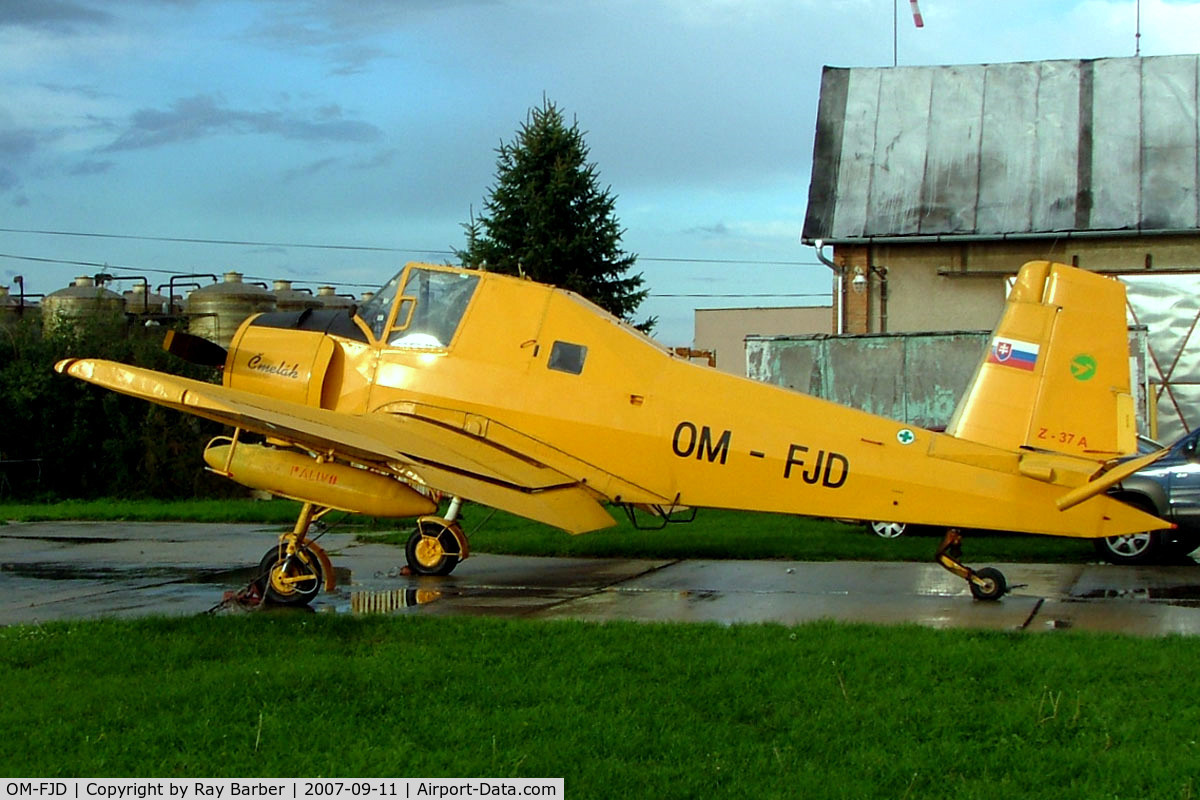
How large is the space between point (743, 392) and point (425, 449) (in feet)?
9.73

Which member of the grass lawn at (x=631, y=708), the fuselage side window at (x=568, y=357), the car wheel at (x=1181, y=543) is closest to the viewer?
the grass lawn at (x=631, y=708)

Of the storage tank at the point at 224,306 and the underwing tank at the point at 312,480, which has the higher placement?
the storage tank at the point at 224,306

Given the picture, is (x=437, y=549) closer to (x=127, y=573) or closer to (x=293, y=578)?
(x=293, y=578)

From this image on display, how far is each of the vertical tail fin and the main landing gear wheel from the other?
5.63m

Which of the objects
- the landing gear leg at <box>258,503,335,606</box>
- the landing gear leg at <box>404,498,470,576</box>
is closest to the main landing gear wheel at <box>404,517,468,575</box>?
the landing gear leg at <box>404,498,470,576</box>

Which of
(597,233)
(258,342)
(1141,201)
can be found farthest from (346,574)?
(1141,201)

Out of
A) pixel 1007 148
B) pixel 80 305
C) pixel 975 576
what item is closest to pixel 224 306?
pixel 80 305

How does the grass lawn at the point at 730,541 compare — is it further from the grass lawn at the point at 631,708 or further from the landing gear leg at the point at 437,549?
the grass lawn at the point at 631,708

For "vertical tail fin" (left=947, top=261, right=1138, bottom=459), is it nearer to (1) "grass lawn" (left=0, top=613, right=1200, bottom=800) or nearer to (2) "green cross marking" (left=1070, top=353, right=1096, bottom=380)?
(2) "green cross marking" (left=1070, top=353, right=1096, bottom=380)

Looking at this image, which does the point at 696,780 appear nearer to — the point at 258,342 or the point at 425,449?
the point at 425,449

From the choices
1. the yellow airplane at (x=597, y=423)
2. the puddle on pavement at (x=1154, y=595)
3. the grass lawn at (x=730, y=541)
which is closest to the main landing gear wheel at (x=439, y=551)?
the grass lawn at (x=730, y=541)

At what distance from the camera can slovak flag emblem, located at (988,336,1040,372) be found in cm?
1059

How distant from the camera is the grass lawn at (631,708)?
5.79 m

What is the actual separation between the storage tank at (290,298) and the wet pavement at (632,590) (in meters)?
26.7
